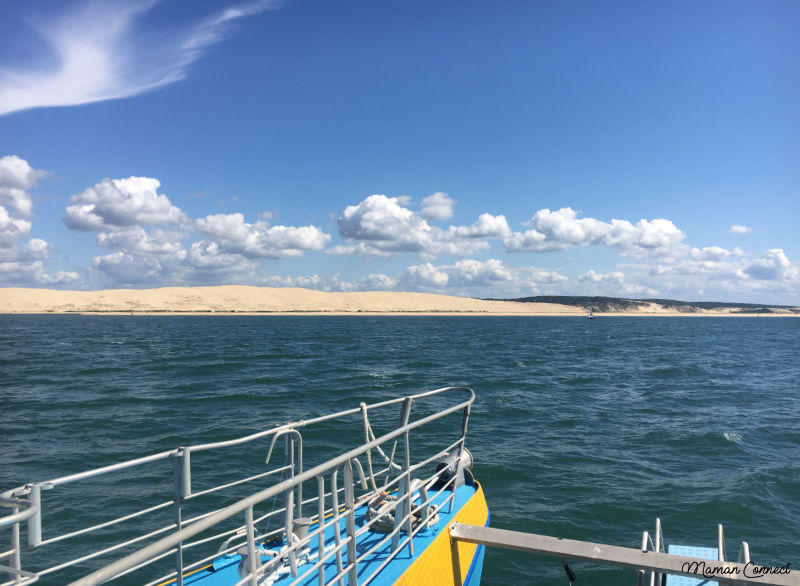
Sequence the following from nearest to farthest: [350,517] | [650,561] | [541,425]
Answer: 1. [350,517]
2. [650,561]
3. [541,425]

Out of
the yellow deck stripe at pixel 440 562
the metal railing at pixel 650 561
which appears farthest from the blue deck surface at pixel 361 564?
the metal railing at pixel 650 561

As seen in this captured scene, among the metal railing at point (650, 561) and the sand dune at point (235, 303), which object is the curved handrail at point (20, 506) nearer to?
the metal railing at point (650, 561)

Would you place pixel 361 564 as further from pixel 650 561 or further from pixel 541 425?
pixel 541 425

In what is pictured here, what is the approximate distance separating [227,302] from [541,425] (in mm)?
159810

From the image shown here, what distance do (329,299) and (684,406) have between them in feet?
569

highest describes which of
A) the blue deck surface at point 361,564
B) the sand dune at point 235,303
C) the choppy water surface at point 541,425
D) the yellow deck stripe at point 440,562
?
the sand dune at point 235,303

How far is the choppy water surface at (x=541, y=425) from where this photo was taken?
9039mm

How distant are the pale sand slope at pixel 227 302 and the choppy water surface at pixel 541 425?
5151 inches

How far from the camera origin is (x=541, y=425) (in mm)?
15484

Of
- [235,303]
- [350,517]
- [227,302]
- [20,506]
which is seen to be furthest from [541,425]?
[227,302]

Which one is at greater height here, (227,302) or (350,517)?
(227,302)

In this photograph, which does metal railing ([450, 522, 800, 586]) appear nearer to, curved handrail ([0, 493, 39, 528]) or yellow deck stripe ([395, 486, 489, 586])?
yellow deck stripe ([395, 486, 489, 586])

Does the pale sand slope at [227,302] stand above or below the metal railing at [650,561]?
above

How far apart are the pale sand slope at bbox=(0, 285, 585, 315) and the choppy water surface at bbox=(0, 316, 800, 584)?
131 meters
